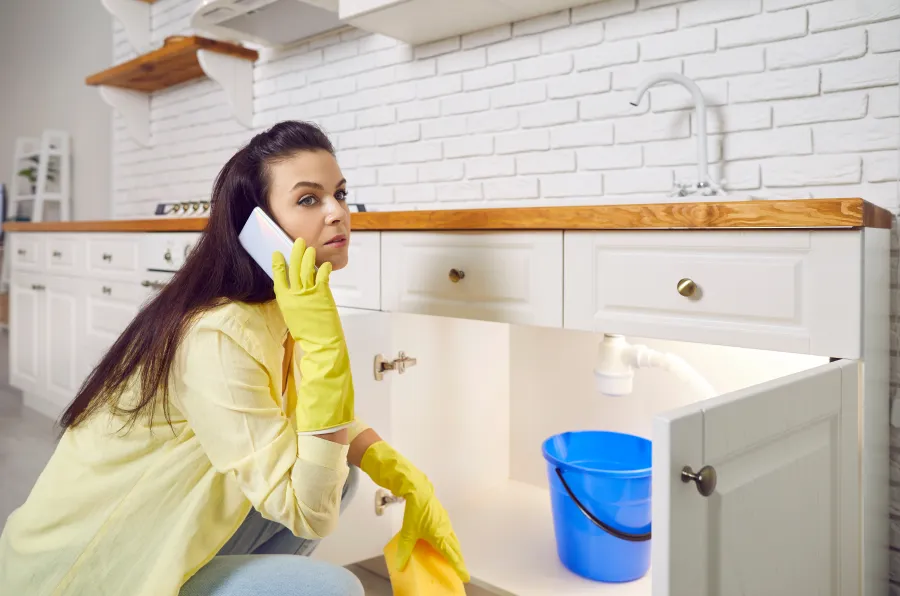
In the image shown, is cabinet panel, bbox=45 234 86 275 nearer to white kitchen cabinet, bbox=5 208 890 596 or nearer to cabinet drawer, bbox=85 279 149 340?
cabinet drawer, bbox=85 279 149 340

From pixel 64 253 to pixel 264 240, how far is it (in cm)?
249

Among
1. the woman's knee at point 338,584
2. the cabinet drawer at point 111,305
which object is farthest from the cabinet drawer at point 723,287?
the cabinet drawer at point 111,305

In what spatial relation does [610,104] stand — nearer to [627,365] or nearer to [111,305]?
[627,365]

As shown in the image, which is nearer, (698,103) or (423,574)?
(423,574)

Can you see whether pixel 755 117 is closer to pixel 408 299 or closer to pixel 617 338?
pixel 617 338

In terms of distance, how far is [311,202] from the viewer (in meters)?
1.15

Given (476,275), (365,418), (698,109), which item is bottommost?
(365,418)

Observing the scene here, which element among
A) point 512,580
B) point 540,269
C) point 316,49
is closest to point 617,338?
point 540,269

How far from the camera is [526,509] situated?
6.47 feet

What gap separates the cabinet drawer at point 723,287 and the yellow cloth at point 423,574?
494mm

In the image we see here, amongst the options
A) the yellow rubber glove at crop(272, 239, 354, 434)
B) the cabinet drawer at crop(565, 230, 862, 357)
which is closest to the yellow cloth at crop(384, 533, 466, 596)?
the yellow rubber glove at crop(272, 239, 354, 434)

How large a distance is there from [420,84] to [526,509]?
1.41m

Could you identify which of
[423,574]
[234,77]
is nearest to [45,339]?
[234,77]

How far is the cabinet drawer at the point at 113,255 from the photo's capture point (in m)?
2.67
